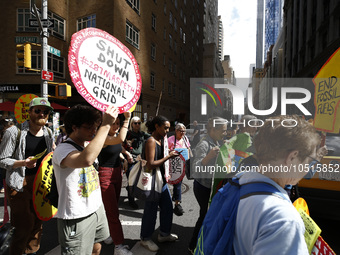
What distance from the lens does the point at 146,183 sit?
3277 millimetres

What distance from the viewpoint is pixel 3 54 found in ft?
52.4

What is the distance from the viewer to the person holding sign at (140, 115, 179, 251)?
329cm

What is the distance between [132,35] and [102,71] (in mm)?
19295

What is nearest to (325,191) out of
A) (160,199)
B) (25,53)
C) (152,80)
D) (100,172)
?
(160,199)

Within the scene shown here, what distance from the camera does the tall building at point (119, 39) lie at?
16.0 meters

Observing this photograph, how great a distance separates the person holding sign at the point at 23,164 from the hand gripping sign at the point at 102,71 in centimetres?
120

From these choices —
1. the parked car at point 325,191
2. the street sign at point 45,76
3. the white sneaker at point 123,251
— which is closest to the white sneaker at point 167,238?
the white sneaker at point 123,251

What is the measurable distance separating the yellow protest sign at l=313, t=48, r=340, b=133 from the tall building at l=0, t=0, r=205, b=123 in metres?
4.44

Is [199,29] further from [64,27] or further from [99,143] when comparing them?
[99,143]

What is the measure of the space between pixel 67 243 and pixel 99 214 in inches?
14.1

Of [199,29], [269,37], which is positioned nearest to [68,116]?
[199,29]

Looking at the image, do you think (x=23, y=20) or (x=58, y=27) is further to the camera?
(x=58, y=27)

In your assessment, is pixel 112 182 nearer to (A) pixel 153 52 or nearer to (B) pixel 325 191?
(B) pixel 325 191

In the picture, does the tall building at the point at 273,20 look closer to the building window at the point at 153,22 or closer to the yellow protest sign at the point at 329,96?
the building window at the point at 153,22
